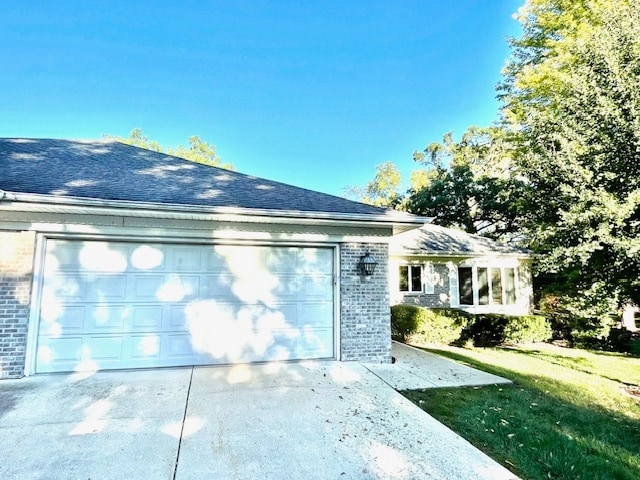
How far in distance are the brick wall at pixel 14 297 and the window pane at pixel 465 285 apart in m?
13.1

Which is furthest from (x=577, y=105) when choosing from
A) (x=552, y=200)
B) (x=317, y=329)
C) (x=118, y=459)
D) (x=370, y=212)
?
(x=118, y=459)

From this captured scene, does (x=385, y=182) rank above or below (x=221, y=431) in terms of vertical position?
above

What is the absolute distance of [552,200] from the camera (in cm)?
742

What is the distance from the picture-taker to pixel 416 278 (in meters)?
13.4

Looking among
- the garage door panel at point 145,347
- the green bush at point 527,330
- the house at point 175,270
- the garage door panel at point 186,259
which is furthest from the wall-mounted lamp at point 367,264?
the green bush at point 527,330

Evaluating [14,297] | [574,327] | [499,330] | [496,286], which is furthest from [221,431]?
[496,286]

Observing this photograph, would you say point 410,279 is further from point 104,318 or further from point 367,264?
point 104,318

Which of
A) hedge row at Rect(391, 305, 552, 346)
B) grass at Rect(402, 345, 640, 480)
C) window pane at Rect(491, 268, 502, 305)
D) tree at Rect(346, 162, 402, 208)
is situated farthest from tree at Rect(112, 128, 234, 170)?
grass at Rect(402, 345, 640, 480)

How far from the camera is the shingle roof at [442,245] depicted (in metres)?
13.0

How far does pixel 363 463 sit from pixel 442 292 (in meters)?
11.1

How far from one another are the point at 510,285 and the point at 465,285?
2.07 meters

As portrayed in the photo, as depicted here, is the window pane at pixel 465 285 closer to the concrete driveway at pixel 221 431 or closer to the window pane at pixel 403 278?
the window pane at pixel 403 278

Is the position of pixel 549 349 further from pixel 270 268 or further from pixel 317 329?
pixel 270 268

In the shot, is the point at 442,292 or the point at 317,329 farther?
the point at 442,292
